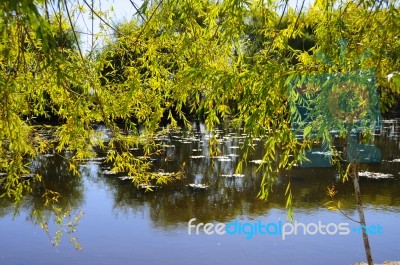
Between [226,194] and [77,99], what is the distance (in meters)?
4.58

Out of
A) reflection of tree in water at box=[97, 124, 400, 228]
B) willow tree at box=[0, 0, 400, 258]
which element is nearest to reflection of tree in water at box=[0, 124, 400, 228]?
reflection of tree in water at box=[97, 124, 400, 228]

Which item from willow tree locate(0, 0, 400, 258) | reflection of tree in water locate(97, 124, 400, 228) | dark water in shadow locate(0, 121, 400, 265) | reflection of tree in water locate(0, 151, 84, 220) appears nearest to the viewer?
willow tree locate(0, 0, 400, 258)

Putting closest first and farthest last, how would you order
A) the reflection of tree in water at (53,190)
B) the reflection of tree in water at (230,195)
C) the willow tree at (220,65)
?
the willow tree at (220,65), the reflection of tree in water at (230,195), the reflection of tree in water at (53,190)

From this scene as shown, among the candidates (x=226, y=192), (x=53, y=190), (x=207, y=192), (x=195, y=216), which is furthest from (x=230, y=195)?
(x=53, y=190)

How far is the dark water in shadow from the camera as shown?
4.60 meters

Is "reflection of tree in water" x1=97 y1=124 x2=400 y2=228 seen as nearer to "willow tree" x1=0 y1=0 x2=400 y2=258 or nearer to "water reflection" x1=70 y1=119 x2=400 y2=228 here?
"water reflection" x1=70 y1=119 x2=400 y2=228

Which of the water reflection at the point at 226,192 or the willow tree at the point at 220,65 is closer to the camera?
the willow tree at the point at 220,65

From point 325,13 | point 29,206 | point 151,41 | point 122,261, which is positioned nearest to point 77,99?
point 151,41

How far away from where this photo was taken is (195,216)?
585 centimetres

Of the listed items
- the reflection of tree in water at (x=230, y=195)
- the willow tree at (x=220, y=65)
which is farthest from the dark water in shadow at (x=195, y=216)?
the willow tree at (x=220, y=65)

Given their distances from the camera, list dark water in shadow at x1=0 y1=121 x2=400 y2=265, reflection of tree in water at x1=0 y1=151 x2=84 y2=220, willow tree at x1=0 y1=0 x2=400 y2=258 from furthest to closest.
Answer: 1. reflection of tree in water at x1=0 y1=151 x2=84 y2=220
2. dark water in shadow at x1=0 y1=121 x2=400 y2=265
3. willow tree at x1=0 y1=0 x2=400 y2=258

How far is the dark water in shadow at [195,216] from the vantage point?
460cm

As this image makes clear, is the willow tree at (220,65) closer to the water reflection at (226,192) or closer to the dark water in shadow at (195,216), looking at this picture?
the dark water in shadow at (195,216)

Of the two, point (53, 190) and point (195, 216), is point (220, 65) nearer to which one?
point (195, 216)
